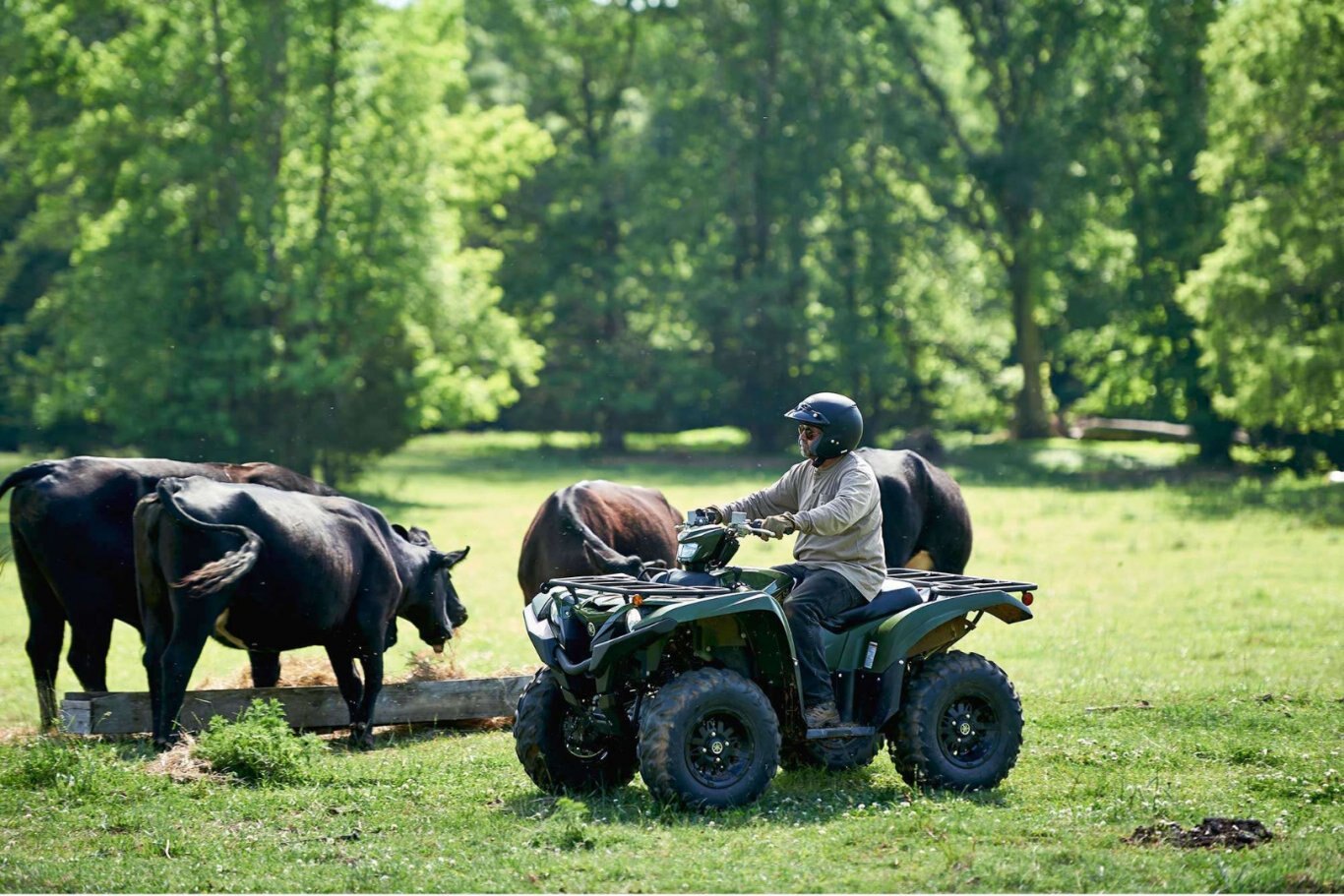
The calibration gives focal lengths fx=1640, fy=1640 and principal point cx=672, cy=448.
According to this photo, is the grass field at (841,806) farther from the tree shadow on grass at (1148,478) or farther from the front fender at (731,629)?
the tree shadow on grass at (1148,478)

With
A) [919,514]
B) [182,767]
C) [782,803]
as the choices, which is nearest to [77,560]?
[182,767]

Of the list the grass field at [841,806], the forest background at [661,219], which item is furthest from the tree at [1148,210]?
the grass field at [841,806]

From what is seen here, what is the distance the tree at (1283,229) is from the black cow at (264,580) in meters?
24.8

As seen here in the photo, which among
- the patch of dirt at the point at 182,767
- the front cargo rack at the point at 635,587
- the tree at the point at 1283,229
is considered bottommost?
the patch of dirt at the point at 182,767

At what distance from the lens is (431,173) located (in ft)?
132

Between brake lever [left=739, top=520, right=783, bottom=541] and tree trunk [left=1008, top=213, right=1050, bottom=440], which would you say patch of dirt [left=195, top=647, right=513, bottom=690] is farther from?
tree trunk [left=1008, top=213, right=1050, bottom=440]

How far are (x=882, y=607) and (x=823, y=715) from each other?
773 millimetres

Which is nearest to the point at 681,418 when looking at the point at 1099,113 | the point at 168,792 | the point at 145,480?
the point at 1099,113

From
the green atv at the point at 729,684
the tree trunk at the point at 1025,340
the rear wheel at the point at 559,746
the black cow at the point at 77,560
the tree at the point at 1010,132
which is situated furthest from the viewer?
the tree trunk at the point at 1025,340

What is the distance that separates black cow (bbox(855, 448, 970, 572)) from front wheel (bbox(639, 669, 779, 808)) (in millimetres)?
7328

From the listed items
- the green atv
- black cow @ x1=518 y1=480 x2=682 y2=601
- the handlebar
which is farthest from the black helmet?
black cow @ x1=518 y1=480 x2=682 y2=601

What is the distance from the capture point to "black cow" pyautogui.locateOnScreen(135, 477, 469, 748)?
11539mm

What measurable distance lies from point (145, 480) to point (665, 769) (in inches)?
275

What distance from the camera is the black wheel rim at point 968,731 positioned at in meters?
9.48
